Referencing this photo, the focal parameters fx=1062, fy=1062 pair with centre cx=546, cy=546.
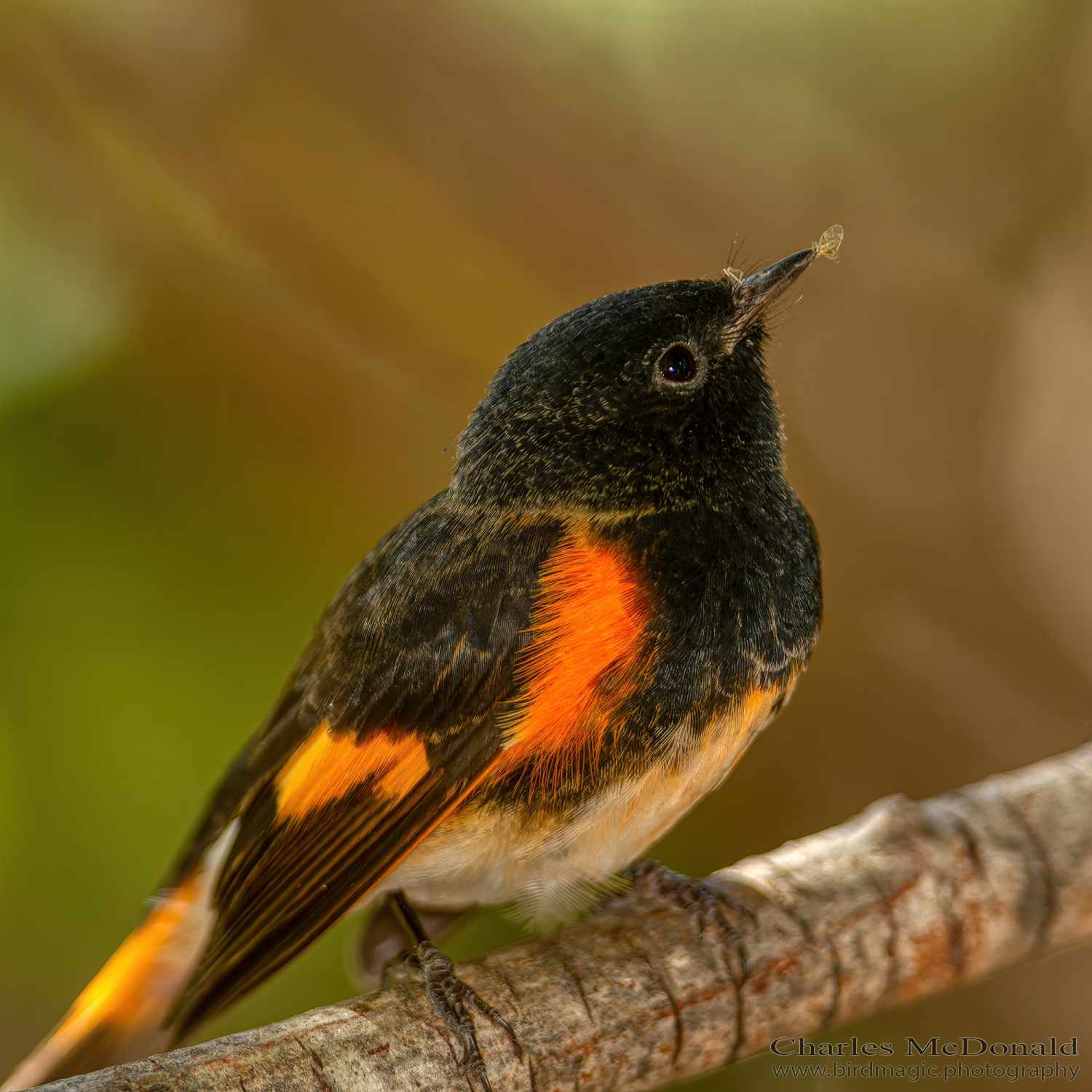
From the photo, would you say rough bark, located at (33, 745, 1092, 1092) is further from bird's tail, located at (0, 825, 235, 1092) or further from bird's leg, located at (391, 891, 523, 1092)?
bird's tail, located at (0, 825, 235, 1092)

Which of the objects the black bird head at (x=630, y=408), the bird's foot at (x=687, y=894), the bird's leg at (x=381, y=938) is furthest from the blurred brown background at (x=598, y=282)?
the black bird head at (x=630, y=408)

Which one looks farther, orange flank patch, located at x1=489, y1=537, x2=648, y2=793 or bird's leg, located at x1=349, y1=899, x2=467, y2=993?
bird's leg, located at x1=349, y1=899, x2=467, y2=993

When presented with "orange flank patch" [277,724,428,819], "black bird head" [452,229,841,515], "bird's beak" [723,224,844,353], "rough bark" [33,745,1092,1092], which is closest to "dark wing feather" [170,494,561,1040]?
"orange flank patch" [277,724,428,819]

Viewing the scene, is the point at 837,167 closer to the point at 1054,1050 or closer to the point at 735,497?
the point at 735,497

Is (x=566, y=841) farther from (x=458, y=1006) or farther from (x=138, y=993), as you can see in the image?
(x=138, y=993)

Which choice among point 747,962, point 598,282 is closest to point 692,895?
point 747,962

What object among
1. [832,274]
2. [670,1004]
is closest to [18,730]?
[670,1004]

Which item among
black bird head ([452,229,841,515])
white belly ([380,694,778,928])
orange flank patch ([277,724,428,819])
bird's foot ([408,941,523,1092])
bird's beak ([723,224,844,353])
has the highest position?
bird's beak ([723,224,844,353])
